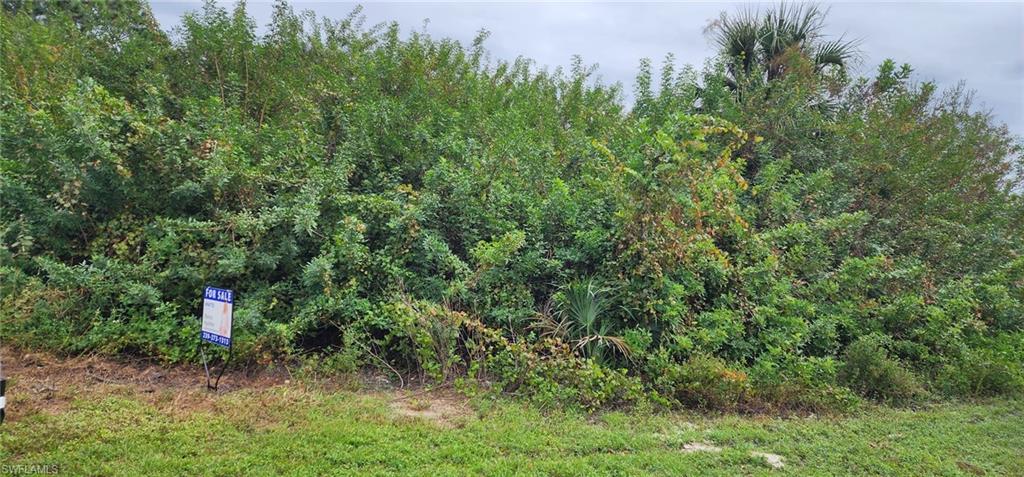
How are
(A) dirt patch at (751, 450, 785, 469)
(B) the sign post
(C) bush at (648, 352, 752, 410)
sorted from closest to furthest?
(A) dirt patch at (751, 450, 785, 469), (B) the sign post, (C) bush at (648, 352, 752, 410)

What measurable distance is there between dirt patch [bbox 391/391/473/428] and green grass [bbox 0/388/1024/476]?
2.9 inches

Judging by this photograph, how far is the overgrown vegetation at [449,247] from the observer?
496 cm

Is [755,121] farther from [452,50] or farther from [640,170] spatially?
[452,50]

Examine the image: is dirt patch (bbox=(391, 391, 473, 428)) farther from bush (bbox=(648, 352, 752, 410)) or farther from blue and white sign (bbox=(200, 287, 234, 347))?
bush (bbox=(648, 352, 752, 410))

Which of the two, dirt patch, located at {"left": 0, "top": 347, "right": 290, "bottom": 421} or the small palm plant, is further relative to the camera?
the small palm plant

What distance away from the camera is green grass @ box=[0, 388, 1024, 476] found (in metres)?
3.18

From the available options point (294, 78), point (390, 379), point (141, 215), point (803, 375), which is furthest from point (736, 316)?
point (294, 78)

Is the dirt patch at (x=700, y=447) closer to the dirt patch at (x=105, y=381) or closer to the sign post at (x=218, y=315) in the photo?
the dirt patch at (x=105, y=381)

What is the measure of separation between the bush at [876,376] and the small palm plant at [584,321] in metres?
2.55

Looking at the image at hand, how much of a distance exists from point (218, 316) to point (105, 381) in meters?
1.25

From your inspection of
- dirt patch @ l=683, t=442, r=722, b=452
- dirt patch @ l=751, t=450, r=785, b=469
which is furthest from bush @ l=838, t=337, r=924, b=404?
dirt patch @ l=683, t=442, r=722, b=452

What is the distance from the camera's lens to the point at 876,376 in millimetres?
5355

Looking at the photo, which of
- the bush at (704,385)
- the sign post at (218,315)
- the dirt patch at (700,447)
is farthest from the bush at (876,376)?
the sign post at (218,315)

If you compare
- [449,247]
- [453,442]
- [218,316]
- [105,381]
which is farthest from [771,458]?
[105,381]
